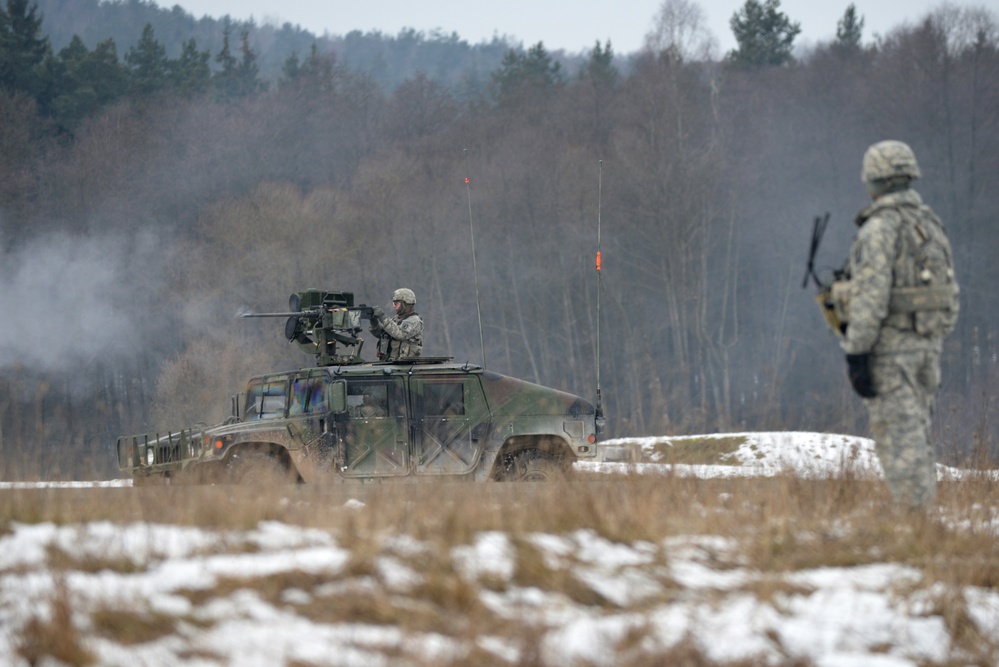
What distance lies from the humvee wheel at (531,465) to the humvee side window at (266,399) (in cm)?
239

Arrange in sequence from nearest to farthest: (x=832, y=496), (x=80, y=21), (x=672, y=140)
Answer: (x=832, y=496), (x=672, y=140), (x=80, y=21)

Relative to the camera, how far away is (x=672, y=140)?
52562 millimetres

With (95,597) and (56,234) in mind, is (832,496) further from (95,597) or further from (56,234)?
(56,234)

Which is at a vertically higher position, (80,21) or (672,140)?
(80,21)

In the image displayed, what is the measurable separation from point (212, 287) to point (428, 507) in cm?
3956

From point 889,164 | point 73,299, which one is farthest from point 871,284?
point 73,299

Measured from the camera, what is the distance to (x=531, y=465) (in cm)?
1252

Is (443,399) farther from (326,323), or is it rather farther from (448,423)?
(326,323)

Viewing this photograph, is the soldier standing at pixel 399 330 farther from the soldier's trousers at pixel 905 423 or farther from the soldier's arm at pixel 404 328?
the soldier's trousers at pixel 905 423

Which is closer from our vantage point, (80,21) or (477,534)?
(477,534)

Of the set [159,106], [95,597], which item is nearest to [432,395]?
[95,597]

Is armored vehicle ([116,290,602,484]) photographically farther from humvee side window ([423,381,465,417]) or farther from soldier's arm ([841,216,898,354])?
soldier's arm ([841,216,898,354])

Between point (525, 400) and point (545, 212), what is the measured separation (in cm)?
4165

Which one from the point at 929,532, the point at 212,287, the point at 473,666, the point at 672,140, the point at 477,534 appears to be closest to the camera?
the point at 473,666
